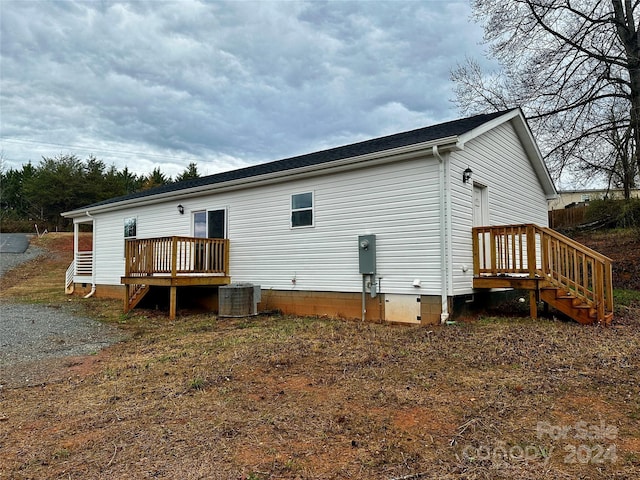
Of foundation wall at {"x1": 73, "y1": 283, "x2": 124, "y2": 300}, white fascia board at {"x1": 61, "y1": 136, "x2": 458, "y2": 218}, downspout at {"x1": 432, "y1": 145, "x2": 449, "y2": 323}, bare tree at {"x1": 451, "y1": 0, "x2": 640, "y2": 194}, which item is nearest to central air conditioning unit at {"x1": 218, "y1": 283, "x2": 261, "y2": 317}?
white fascia board at {"x1": 61, "y1": 136, "x2": 458, "y2": 218}

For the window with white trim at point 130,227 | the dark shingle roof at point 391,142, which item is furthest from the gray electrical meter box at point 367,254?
the window with white trim at point 130,227

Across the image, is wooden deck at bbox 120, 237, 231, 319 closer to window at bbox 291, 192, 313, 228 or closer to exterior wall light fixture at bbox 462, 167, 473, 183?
window at bbox 291, 192, 313, 228

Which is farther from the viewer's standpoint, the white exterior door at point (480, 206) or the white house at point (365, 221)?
the white exterior door at point (480, 206)

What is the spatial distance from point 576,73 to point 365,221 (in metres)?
10.0

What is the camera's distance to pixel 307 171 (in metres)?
8.77

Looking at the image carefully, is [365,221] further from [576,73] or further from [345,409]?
[576,73]

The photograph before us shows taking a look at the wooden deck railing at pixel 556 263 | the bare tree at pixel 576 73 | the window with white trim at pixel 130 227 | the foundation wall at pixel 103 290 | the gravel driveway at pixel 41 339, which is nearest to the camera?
the gravel driveway at pixel 41 339

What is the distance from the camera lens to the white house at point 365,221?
729cm

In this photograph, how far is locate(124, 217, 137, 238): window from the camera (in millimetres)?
13195

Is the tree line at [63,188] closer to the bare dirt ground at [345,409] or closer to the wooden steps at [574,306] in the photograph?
the bare dirt ground at [345,409]

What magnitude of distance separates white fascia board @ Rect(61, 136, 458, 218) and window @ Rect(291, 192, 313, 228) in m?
0.46

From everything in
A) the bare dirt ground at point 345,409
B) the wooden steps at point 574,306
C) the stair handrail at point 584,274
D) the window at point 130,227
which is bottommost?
the bare dirt ground at point 345,409

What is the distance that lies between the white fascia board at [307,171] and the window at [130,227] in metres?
0.47

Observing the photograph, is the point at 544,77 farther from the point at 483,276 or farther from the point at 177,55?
the point at 177,55
